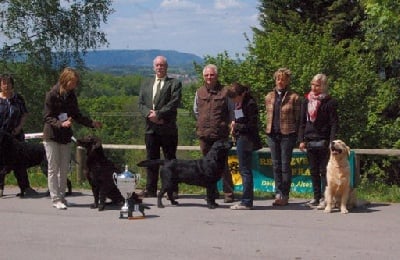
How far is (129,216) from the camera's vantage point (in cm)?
834

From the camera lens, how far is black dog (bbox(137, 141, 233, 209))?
908cm

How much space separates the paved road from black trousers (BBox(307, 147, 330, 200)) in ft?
1.12

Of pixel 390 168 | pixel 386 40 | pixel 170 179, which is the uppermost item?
pixel 386 40

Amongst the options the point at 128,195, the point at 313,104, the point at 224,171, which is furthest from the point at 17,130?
the point at 313,104

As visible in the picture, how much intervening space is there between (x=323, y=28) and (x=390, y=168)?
21.3 ft

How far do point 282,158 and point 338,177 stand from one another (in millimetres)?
944

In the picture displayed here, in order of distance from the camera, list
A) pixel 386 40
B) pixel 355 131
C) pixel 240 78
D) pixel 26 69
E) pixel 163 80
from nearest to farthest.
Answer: pixel 163 80 < pixel 386 40 < pixel 355 131 < pixel 240 78 < pixel 26 69

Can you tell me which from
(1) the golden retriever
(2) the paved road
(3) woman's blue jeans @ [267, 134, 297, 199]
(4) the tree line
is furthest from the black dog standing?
(4) the tree line

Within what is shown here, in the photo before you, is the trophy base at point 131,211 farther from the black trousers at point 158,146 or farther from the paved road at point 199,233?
the black trousers at point 158,146

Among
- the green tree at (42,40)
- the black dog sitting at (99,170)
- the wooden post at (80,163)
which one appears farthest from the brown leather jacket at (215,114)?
the green tree at (42,40)

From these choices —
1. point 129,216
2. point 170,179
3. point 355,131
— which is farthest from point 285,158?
point 355,131

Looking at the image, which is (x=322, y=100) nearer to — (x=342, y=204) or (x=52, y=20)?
(x=342, y=204)

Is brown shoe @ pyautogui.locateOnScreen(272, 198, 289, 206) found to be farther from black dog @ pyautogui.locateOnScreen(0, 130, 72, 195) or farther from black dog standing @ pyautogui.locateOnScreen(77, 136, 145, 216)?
black dog @ pyautogui.locateOnScreen(0, 130, 72, 195)

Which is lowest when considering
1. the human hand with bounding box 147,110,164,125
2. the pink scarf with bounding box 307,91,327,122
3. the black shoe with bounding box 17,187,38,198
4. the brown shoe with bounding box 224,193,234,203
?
the black shoe with bounding box 17,187,38,198
